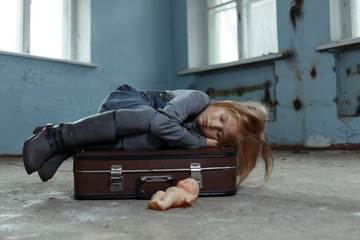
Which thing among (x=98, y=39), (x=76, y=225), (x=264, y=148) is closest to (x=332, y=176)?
(x=264, y=148)

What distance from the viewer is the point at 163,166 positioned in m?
1.25

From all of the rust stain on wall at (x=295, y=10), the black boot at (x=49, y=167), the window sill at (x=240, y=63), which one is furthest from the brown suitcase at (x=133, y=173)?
the rust stain on wall at (x=295, y=10)

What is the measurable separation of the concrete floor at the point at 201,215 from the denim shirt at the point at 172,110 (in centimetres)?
26

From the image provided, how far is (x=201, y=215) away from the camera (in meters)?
0.98

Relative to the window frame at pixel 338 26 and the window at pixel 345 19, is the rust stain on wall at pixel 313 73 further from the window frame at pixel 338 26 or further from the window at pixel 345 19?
the window at pixel 345 19

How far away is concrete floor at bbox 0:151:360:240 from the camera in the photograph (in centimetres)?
81

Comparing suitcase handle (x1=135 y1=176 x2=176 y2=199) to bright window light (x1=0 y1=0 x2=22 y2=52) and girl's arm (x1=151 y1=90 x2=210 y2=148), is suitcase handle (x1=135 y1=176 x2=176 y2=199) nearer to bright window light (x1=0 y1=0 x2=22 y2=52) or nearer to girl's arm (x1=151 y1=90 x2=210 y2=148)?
girl's arm (x1=151 y1=90 x2=210 y2=148)

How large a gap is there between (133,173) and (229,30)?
3409 mm

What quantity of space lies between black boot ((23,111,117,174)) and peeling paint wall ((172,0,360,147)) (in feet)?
8.18

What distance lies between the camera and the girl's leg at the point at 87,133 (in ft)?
4.49

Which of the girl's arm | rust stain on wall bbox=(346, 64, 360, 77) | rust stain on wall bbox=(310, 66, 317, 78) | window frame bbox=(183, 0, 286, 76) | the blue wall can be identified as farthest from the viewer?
window frame bbox=(183, 0, 286, 76)

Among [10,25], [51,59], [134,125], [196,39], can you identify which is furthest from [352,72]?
[10,25]

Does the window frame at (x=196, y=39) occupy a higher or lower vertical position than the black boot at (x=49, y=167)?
higher

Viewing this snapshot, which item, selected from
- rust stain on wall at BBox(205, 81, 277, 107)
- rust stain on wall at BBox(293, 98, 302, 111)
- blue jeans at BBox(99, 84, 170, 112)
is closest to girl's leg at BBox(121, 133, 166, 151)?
blue jeans at BBox(99, 84, 170, 112)
